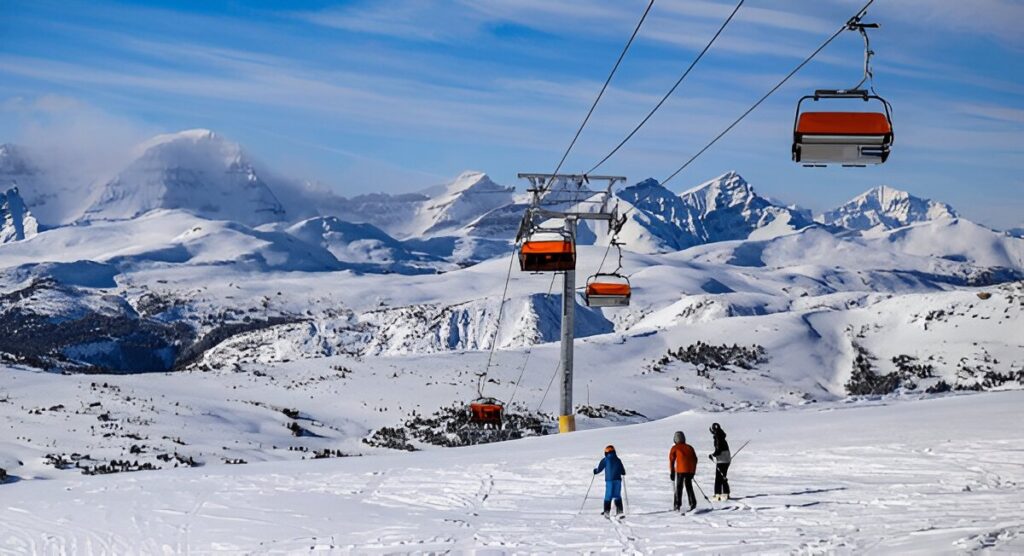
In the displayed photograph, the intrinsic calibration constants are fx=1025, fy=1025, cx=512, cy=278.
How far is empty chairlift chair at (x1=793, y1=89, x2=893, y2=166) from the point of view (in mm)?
13945

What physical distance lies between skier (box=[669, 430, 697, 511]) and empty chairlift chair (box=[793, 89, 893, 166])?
647cm

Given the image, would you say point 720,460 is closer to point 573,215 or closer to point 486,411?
point 573,215

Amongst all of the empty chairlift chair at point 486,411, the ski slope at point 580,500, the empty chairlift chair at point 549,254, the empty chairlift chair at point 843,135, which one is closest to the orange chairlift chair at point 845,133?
the empty chairlift chair at point 843,135

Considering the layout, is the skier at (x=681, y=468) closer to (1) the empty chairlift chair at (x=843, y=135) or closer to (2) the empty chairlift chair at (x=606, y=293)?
(1) the empty chairlift chair at (x=843, y=135)

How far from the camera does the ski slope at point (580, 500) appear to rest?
54.4 feet

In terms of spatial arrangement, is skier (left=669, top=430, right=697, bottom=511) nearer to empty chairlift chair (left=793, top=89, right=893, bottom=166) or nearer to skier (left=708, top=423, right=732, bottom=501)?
skier (left=708, top=423, right=732, bottom=501)

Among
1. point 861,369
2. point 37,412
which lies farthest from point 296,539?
point 861,369

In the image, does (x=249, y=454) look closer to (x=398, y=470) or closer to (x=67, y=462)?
(x=67, y=462)

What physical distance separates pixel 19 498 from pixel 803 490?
19062mm

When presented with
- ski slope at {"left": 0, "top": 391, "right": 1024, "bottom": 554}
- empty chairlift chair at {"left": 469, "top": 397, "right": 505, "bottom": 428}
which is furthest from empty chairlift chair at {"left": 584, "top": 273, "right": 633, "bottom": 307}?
empty chairlift chair at {"left": 469, "top": 397, "right": 505, "bottom": 428}

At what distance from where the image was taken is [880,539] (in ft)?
49.9

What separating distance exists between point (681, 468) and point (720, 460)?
3.22 ft

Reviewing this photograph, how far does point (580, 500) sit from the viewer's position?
21.6 metres

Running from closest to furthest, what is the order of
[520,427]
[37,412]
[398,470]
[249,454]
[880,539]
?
[880,539] < [398,470] < [249,454] < [37,412] < [520,427]
